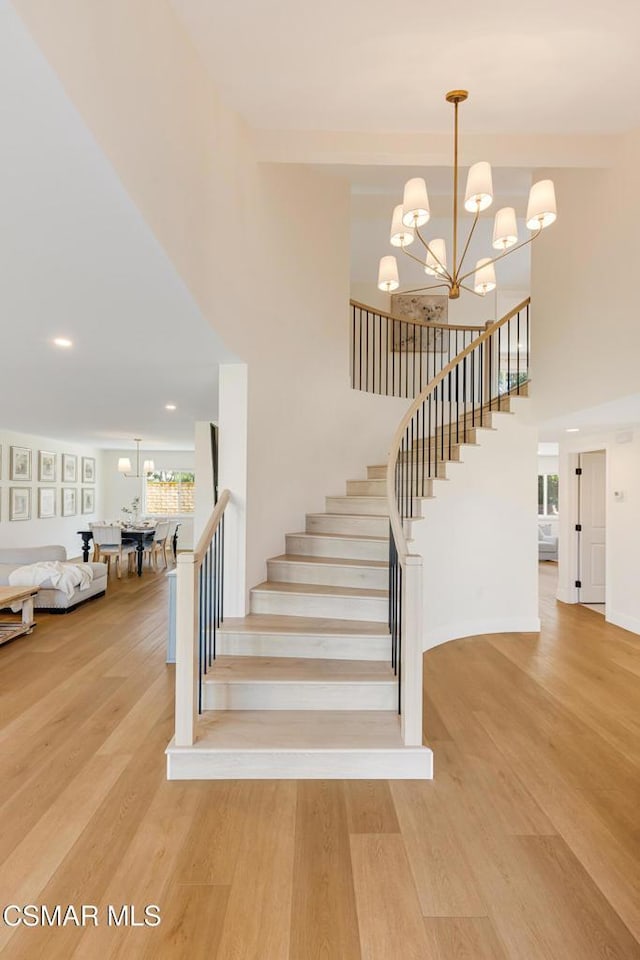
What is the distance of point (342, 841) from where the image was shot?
2.24 m

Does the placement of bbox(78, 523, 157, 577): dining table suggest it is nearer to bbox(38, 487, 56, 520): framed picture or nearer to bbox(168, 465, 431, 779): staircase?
bbox(38, 487, 56, 520): framed picture

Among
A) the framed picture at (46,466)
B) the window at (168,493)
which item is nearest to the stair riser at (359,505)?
the framed picture at (46,466)

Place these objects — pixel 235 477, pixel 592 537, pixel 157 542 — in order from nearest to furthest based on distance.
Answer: pixel 235 477 < pixel 592 537 < pixel 157 542

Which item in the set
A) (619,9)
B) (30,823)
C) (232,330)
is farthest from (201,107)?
(30,823)

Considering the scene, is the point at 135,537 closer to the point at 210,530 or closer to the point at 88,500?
the point at 88,500

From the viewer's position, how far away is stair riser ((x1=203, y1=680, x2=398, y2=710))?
3.08m

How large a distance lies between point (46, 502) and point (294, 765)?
881cm

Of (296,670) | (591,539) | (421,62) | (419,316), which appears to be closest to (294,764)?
(296,670)

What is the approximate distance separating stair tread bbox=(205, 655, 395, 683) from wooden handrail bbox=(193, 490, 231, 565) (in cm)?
78

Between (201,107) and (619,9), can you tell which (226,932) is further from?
(619,9)

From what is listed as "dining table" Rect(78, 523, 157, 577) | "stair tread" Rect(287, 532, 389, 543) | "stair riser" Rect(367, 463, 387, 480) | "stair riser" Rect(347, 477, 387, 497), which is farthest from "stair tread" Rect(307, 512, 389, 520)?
"dining table" Rect(78, 523, 157, 577)

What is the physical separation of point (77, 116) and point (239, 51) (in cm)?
183

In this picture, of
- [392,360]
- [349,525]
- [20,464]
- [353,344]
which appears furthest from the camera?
[20,464]

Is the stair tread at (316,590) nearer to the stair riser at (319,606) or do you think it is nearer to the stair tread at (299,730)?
the stair riser at (319,606)
